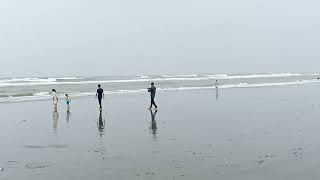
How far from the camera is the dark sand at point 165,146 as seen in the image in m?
12.2

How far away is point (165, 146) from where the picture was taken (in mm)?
15758

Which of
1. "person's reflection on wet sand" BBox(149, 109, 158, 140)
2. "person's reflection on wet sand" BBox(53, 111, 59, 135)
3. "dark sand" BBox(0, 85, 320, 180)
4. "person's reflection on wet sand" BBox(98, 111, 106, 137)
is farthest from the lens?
"person's reflection on wet sand" BBox(53, 111, 59, 135)

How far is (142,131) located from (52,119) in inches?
300

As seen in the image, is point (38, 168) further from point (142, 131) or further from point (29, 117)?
point (29, 117)

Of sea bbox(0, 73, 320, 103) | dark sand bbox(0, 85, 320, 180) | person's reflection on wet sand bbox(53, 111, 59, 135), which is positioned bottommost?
dark sand bbox(0, 85, 320, 180)

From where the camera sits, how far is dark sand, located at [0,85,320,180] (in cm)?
1216

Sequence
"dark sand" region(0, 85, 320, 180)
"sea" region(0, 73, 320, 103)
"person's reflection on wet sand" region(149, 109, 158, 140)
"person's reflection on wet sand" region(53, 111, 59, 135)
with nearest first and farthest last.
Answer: "dark sand" region(0, 85, 320, 180) < "person's reflection on wet sand" region(149, 109, 158, 140) < "person's reflection on wet sand" region(53, 111, 59, 135) < "sea" region(0, 73, 320, 103)

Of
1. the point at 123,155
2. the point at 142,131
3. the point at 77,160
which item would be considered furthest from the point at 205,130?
Result: the point at 77,160

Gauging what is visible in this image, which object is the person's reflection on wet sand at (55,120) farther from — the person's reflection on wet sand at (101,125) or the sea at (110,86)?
the sea at (110,86)

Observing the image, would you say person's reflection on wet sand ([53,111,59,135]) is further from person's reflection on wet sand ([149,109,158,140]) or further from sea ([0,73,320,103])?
sea ([0,73,320,103])

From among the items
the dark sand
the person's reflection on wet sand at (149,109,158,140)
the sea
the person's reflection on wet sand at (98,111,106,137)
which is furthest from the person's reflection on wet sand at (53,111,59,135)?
the sea

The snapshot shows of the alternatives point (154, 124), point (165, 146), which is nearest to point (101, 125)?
point (154, 124)

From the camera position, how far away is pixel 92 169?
12594 mm

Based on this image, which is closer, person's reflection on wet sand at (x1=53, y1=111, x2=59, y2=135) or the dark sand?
the dark sand
